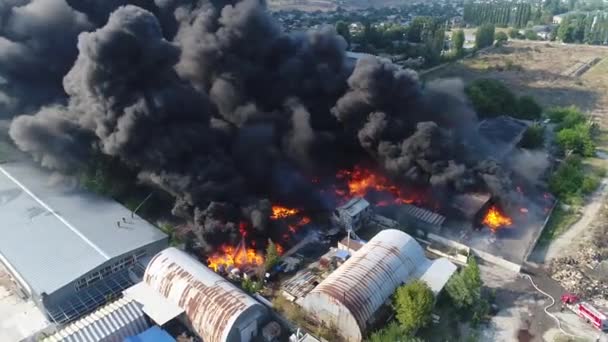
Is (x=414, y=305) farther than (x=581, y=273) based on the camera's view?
No

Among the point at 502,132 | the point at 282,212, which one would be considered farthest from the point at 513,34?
the point at 282,212

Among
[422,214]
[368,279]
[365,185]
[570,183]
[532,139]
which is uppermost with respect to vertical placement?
[368,279]

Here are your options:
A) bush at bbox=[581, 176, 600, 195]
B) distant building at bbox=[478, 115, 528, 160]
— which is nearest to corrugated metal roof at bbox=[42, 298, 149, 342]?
distant building at bbox=[478, 115, 528, 160]

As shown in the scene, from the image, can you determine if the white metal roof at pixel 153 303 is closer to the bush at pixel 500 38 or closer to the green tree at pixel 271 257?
the green tree at pixel 271 257

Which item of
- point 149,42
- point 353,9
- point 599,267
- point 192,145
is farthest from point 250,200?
point 353,9

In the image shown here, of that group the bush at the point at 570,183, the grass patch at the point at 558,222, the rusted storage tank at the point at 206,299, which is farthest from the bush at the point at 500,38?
the rusted storage tank at the point at 206,299

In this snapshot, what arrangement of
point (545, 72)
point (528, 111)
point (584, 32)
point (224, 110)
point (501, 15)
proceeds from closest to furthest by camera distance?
point (224, 110), point (528, 111), point (545, 72), point (584, 32), point (501, 15)

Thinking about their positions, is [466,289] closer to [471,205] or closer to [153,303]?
[471,205]
